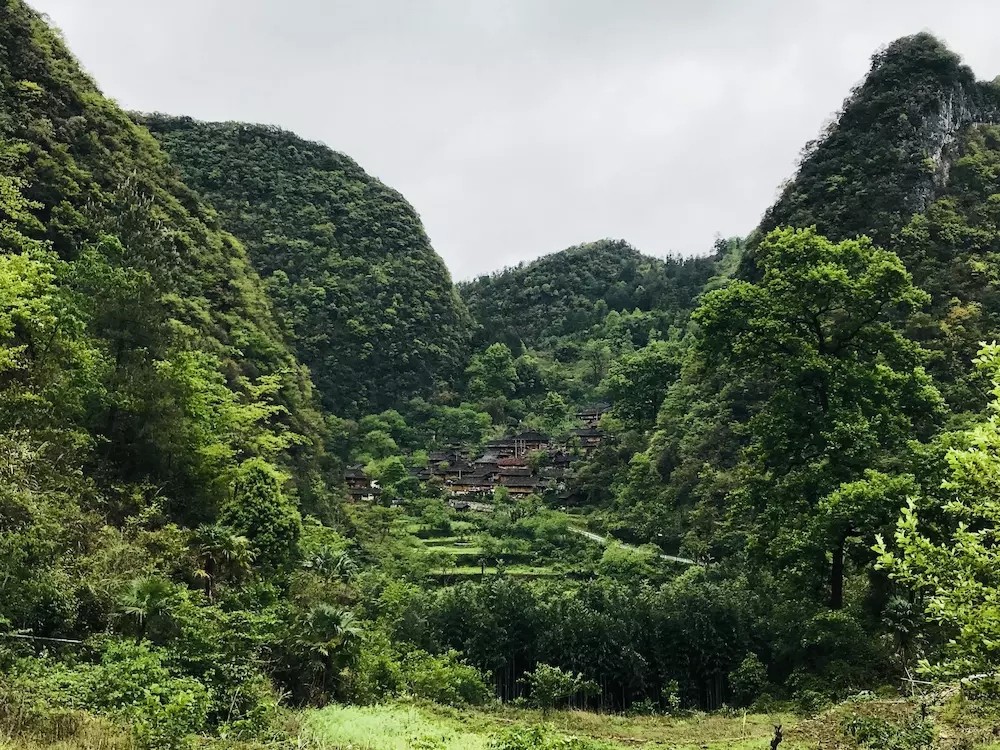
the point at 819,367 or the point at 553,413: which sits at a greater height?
the point at 553,413

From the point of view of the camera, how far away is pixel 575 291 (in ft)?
351

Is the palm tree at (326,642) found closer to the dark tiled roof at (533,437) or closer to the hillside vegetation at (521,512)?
A: the hillside vegetation at (521,512)

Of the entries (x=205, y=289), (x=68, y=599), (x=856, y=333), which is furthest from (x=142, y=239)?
(x=856, y=333)

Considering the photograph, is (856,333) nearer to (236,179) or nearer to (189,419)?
(189,419)

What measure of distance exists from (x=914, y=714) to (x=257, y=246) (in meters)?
75.2

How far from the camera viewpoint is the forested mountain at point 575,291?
9762 cm

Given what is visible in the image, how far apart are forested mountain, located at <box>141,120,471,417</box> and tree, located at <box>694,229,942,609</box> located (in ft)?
182

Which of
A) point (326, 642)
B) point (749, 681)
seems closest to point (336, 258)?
point (326, 642)

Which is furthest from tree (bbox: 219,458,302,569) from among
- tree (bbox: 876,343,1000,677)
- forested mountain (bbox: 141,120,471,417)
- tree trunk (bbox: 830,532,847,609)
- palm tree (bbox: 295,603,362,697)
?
forested mountain (bbox: 141,120,471,417)

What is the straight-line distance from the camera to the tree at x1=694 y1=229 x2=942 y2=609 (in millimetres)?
16938

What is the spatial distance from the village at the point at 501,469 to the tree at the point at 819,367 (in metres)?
35.5

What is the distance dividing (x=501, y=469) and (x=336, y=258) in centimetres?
3295

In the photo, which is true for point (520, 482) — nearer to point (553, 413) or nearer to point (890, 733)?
point (553, 413)

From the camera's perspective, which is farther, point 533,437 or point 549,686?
point 533,437
